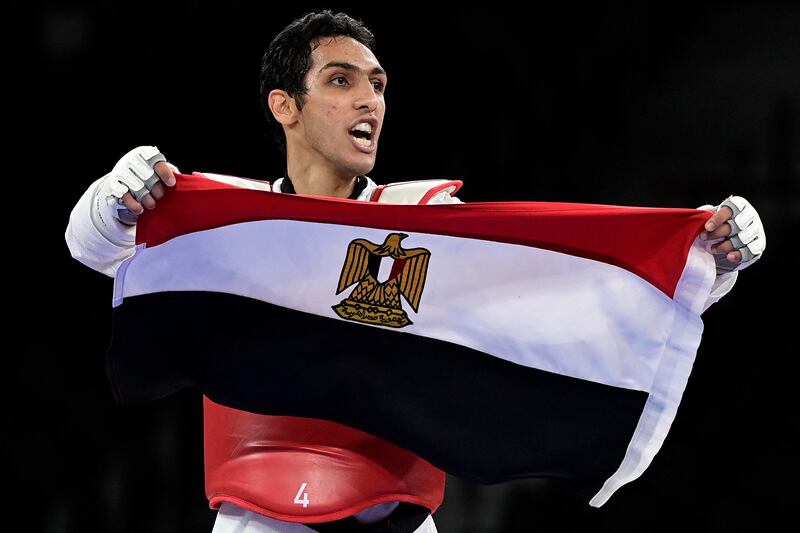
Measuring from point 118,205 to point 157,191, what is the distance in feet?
0.25

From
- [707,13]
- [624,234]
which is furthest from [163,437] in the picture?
[707,13]

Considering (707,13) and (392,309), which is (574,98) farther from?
(392,309)

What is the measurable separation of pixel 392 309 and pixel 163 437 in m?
2.40

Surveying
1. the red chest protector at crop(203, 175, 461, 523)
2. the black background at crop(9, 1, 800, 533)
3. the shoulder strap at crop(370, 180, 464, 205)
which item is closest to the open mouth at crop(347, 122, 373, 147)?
the shoulder strap at crop(370, 180, 464, 205)

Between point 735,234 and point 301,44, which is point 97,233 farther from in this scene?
point 735,234

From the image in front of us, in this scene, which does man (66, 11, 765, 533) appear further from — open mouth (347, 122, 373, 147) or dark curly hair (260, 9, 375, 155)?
dark curly hair (260, 9, 375, 155)

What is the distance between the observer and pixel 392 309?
2.03 metres

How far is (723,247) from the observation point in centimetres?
194

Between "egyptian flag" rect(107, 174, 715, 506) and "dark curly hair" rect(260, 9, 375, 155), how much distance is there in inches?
17.2

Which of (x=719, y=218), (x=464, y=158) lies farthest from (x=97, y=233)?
(x=464, y=158)

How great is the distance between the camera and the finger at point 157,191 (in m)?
2.00

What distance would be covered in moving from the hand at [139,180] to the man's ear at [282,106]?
46 centimetres

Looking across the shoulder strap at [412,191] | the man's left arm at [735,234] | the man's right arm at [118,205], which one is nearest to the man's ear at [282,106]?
the shoulder strap at [412,191]

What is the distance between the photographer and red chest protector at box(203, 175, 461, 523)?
201 centimetres
